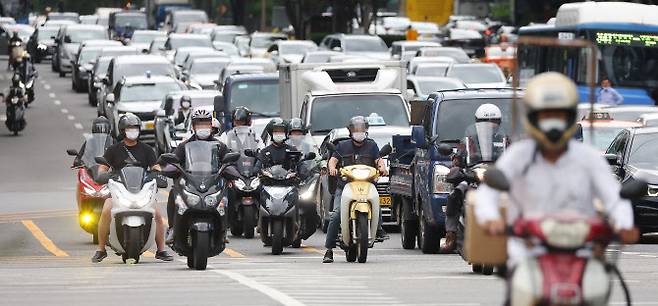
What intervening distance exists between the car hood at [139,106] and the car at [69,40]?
→ 27470 millimetres

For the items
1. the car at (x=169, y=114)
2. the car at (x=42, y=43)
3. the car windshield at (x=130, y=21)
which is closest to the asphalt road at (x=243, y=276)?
the car at (x=169, y=114)

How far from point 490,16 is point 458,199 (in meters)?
104

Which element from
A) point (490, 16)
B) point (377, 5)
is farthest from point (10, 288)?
point (490, 16)

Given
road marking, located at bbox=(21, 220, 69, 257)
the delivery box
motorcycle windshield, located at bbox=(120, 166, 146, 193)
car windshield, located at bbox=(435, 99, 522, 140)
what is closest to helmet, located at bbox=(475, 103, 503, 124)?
car windshield, located at bbox=(435, 99, 522, 140)

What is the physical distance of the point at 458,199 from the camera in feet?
63.3

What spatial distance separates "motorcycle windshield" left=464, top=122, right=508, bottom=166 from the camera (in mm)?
19500

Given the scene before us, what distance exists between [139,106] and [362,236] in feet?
83.8

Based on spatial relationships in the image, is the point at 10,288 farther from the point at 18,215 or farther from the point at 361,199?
the point at 18,215

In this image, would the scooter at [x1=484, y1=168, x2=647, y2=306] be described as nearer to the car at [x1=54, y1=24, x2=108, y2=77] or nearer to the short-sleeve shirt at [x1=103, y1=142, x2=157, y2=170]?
the short-sleeve shirt at [x1=103, y1=142, x2=157, y2=170]

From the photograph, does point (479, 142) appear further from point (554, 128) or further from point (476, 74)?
point (476, 74)

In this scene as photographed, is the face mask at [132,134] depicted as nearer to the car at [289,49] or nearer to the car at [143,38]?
the car at [289,49]

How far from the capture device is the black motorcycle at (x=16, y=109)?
4853 cm

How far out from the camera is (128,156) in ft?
68.0

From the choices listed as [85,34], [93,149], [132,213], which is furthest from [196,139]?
[85,34]
